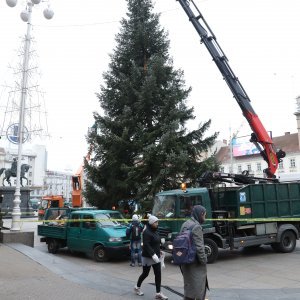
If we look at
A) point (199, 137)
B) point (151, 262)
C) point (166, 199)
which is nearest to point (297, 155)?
point (199, 137)

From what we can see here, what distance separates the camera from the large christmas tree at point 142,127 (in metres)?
16.6

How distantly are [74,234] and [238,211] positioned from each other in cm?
610

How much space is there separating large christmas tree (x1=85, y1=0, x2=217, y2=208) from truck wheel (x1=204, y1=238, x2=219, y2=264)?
4531mm

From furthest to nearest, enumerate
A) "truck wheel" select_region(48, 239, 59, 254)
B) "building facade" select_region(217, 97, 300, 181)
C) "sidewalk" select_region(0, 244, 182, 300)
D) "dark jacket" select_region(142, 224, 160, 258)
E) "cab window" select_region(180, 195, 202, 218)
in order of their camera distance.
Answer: "building facade" select_region(217, 97, 300, 181) < "truck wheel" select_region(48, 239, 59, 254) < "cab window" select_region(180, 195, 202, 218) < "dark jacket" select_region(142, 224, 160, 258) < "sidewalk" select_region(0, 244, 182, 300)

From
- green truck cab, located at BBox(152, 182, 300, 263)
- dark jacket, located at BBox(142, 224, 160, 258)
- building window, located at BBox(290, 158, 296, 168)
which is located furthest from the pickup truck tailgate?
building window, located at BBox(290, 158, 296, 168)

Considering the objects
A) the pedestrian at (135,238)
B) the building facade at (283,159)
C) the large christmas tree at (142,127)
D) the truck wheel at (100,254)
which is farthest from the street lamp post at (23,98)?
the building facade at (283,159)

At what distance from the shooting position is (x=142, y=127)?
17203mm

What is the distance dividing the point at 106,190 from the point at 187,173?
444 cm

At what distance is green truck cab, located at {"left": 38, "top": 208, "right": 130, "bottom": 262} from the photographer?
492 inches

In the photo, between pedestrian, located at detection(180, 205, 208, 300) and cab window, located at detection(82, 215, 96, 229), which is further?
cab window, located at detection(82, 215, 96, 229)

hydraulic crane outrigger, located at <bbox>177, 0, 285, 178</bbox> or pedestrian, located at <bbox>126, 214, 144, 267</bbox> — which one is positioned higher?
hydraulic crane outrigger, located at <bbox>177, 0, 285, 178</bbox>

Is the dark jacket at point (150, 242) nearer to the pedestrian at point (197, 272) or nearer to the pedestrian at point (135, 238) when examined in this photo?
the pedestrian at point (197, 272)

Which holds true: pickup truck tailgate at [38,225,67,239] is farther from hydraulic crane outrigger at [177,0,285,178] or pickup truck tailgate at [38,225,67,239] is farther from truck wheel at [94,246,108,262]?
hydraulic crane outrigger at [177,0,285,178]

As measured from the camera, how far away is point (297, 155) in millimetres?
68562
